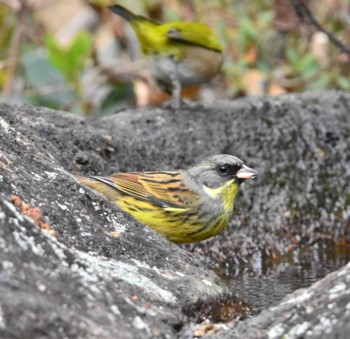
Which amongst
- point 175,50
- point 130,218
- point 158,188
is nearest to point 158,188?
point 158,188

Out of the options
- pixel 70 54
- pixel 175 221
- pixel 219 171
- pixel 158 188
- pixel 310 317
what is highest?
pixel 70 54

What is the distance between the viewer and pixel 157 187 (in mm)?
5223

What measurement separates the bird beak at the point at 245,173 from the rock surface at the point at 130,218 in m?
0.55

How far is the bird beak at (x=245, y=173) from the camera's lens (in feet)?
17.0

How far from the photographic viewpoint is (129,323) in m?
2.83

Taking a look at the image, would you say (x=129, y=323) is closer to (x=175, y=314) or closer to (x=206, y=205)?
(x=175, y=314)

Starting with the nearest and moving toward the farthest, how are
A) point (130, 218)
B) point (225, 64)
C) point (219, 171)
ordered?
point (130, 218)
point (219, 171)
point (225, 64)

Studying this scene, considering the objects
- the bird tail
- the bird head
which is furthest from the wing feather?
the bird tail

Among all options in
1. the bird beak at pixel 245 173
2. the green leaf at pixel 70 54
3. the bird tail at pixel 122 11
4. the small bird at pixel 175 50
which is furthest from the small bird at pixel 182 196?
the green leaf at pixel 70 54

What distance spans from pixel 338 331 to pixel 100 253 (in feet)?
3.26

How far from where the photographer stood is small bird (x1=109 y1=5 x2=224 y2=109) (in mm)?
7172

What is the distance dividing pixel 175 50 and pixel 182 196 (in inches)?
87.5

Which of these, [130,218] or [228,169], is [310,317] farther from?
[228,169]

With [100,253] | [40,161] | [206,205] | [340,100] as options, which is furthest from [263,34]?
[100,253]
